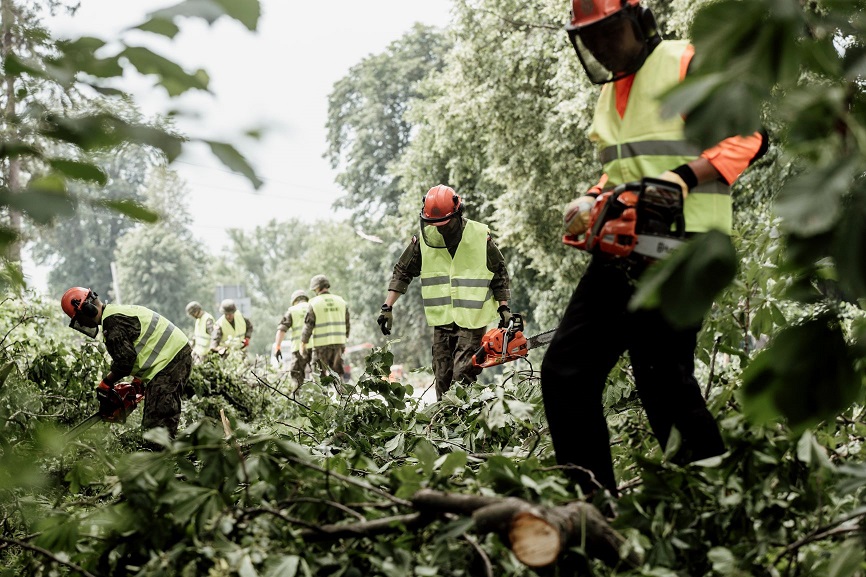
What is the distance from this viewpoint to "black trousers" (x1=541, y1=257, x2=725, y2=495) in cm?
245

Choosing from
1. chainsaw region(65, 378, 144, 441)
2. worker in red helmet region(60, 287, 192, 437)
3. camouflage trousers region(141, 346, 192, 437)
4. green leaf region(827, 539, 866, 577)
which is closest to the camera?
green leaf region(827, 539, 866, 577)

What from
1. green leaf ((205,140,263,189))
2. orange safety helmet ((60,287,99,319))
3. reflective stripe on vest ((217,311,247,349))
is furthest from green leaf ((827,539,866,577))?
reflective stripe on vest ((217,311,247,349))

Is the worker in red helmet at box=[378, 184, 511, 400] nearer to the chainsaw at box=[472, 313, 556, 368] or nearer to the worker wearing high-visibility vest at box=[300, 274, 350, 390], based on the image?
the chainsaw at box=[472, 313, 556, 368]

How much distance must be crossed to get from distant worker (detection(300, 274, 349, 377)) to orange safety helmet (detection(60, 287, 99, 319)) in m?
5.82

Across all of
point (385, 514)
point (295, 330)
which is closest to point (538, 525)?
point (385, 514)

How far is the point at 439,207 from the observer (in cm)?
674

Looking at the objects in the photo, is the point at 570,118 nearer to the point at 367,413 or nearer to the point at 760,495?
the point at 367,413

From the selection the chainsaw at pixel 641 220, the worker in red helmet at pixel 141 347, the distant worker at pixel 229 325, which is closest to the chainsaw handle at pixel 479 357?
the worker in red helmet at pixel 141 347

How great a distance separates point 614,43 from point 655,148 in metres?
0.35

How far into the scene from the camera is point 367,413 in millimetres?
4418

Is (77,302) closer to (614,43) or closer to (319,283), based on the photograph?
(614,43)

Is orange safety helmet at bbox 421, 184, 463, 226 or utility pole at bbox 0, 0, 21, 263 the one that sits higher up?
orange safety helmet at bbox 421, 184, 463, 226

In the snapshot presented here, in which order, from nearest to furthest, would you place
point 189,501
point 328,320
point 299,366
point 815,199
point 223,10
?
1. point 815,199
2. point 223,10
3. point 189,501
4. point 328,320
5. point 299,366

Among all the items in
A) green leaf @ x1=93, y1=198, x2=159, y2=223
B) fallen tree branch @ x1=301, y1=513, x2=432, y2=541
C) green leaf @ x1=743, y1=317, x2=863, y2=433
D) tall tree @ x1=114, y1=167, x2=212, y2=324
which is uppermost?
tall tree @ x1=114, y1=167, x2=212, y2=324
